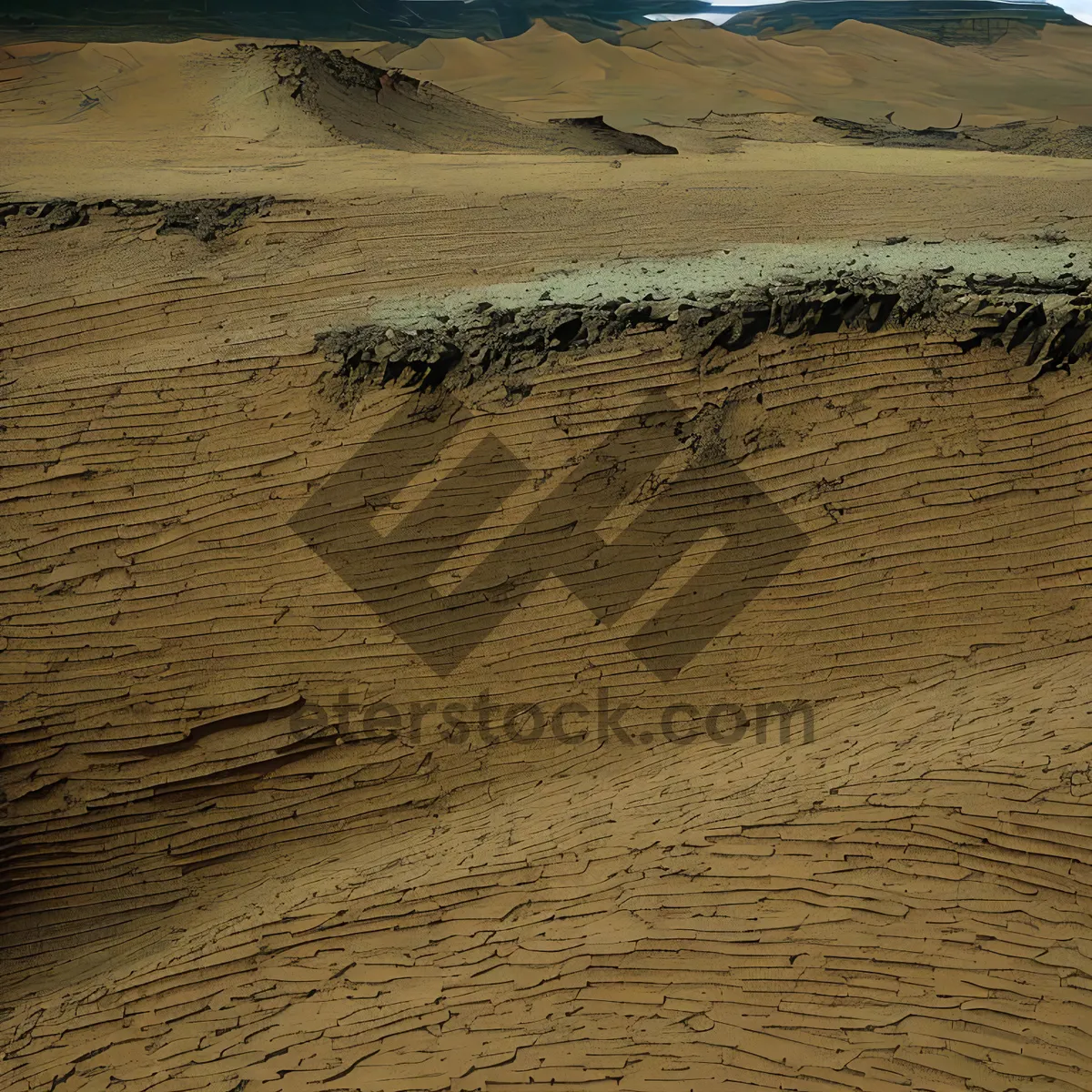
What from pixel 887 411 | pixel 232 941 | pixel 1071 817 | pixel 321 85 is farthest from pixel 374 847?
pixel 321 85

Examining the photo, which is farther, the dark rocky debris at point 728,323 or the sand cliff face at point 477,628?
the dark rocky debris at point 728,323

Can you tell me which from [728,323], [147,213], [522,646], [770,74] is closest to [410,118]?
[147,213]

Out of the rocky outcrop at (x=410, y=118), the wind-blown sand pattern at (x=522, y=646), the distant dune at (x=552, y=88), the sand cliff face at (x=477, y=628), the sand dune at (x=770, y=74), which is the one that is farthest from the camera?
the sand dune at (x=770, y=74)

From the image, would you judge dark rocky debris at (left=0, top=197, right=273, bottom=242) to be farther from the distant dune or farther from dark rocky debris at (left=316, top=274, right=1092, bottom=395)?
the distant dune

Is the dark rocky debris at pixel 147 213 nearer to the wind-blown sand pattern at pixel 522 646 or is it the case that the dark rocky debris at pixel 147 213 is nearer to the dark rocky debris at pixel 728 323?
the wind-blown sand pattern at pixel 522 646

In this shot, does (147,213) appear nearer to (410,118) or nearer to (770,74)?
(410,118)

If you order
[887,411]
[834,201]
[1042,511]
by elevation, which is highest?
[834,201]

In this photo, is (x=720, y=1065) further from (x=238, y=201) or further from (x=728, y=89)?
(x=728, y=89)

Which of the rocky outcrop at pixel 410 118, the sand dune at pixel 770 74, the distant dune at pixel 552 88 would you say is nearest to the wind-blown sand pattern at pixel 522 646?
the rocky outcrop at pixel 410 118
